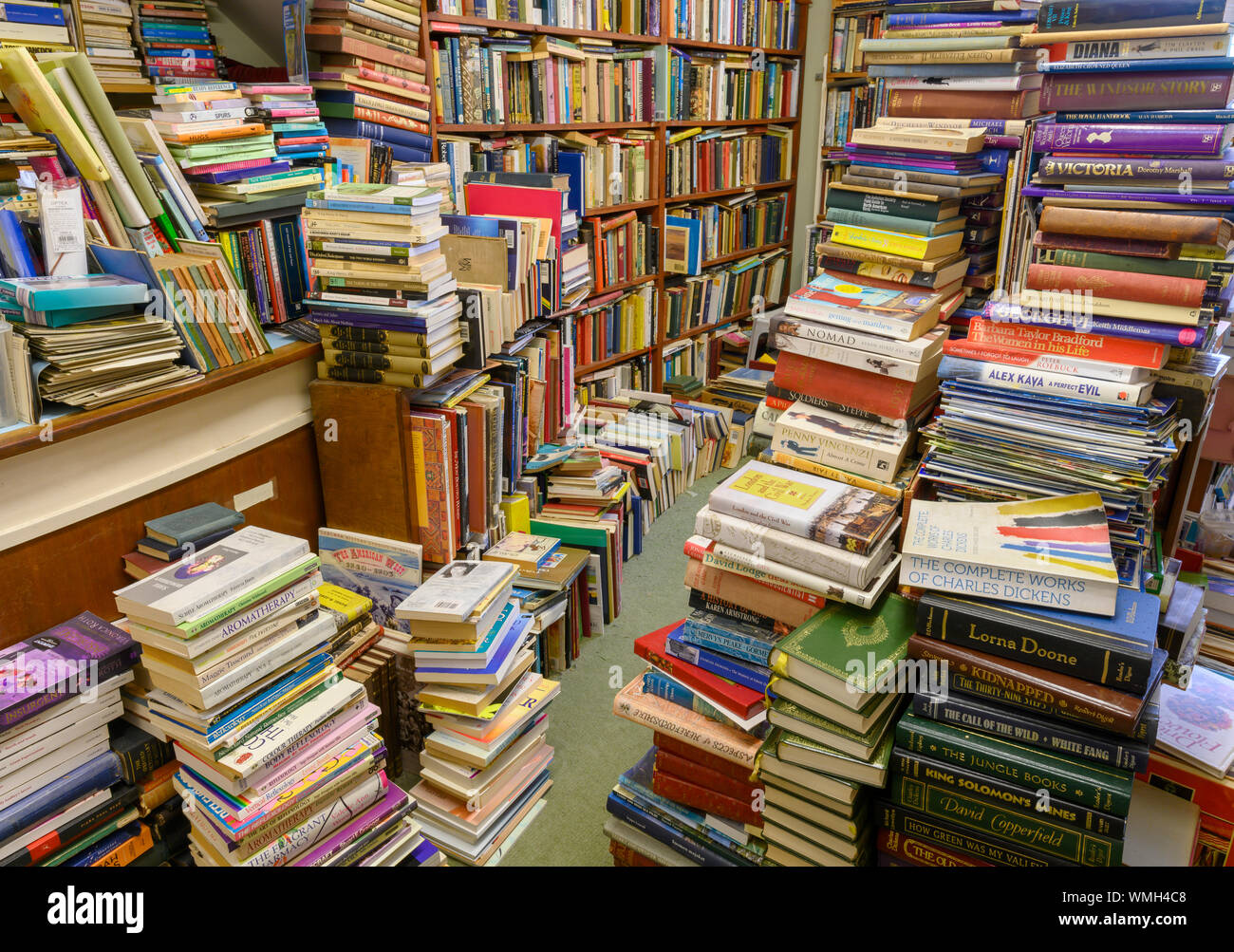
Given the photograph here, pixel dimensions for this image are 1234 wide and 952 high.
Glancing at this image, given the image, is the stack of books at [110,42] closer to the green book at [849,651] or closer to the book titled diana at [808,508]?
the book titled diana at [808,508]

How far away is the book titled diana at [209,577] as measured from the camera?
1.53 meters

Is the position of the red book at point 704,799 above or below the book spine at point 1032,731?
below

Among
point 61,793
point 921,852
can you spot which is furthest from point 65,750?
point 921,852

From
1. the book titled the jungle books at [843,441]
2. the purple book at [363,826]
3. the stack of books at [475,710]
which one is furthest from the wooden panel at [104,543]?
the book titled the jungle books at [843,441]

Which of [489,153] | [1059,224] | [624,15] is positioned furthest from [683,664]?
[624,15]

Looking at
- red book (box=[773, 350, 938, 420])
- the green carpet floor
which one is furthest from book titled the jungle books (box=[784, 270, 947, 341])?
the green carpet floor

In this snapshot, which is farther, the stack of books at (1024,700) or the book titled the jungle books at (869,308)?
the book titled the jungle books at (869,308)

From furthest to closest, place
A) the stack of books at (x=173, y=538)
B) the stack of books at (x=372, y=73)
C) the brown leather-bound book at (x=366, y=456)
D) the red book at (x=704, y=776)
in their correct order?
1. the stack of books at (x=372, y=73)
2. the brown leather-bound book at (x=366, y=456)
3. the stack of books at (x=173, y=538)
4. the red book at (x=704, y=776)

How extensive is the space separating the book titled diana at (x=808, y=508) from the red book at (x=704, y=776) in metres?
0.47

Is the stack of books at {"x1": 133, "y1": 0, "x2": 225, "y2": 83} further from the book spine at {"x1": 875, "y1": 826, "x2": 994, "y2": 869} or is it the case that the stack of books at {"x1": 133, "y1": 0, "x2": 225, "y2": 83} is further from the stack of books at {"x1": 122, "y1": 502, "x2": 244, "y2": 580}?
the book spine at {"x1": 875, "y1": 826, "x2": 994, "y2": 869}

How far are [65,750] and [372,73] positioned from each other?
2.01 meters

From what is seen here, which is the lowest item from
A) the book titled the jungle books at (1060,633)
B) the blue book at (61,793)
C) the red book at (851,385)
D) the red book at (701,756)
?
the red book at (701,756)

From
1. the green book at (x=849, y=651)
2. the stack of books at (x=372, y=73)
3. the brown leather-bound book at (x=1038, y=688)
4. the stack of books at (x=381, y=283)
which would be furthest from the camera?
the stack of books at (x=372, y=73)

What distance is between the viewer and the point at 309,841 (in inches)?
68.4
